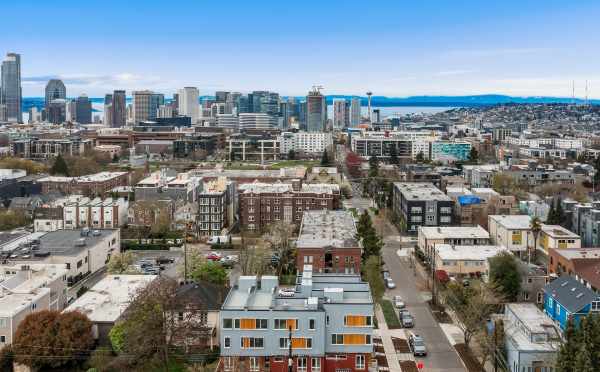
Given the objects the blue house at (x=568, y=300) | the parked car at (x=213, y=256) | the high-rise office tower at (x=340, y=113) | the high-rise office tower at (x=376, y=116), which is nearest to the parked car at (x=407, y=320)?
the blue house at (x=568, y=300)

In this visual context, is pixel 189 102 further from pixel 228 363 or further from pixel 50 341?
pixel 228 363

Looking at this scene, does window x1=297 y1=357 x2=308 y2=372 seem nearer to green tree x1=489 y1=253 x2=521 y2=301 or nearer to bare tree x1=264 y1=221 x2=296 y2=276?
green tree x1=489 y1=253 x2=521 y2=301

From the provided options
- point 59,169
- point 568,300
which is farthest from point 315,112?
point 568,300

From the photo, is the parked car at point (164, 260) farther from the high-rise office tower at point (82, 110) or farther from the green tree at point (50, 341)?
the high-rise office tower at point (82, 110)

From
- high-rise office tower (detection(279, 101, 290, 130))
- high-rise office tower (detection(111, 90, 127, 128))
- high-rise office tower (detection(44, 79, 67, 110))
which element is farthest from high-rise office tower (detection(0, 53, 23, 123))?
high-rise office tower (detection(279, 101, 290, 130))

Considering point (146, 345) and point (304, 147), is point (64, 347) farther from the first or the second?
point (304, 147)
